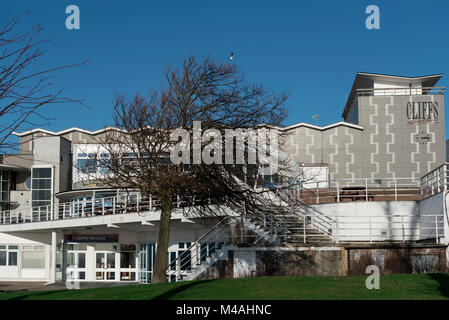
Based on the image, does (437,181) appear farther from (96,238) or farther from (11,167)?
(11,167)

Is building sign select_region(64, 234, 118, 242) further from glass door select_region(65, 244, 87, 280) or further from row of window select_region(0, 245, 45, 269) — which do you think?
row of window select_region(0, 245, 45, 269)

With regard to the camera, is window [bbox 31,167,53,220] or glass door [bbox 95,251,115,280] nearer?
glass door [bbox 95,251,115,280]

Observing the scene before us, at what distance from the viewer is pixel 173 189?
17453mm

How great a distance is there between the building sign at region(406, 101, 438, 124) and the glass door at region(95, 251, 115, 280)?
23.6 metres

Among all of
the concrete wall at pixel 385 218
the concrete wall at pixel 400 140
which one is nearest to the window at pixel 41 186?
the concrete wall at pixel 400 140

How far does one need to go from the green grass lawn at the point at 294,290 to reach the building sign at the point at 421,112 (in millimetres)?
29503

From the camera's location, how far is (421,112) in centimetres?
4250

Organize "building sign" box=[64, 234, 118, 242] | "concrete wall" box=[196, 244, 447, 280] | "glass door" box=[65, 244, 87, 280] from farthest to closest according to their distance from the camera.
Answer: "glass door" box=[65, 244, 87, 280] → "building sign" box=[64, 234, 118, 242] → "concrete wall" box=[196, 244, 447, 280]

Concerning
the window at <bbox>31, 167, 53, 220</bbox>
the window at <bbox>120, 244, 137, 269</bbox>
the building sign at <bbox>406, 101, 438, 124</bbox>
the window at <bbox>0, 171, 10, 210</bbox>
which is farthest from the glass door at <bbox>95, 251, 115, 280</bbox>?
the building sign at <bbox>406, 101, 438, 124</bbox>

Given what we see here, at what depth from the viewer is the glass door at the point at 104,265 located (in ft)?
121

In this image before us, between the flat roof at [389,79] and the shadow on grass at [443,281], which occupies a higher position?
the flat roof at [389,79]

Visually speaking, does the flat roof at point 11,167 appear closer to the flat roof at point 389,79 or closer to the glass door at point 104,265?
the glass door at point 104,265
